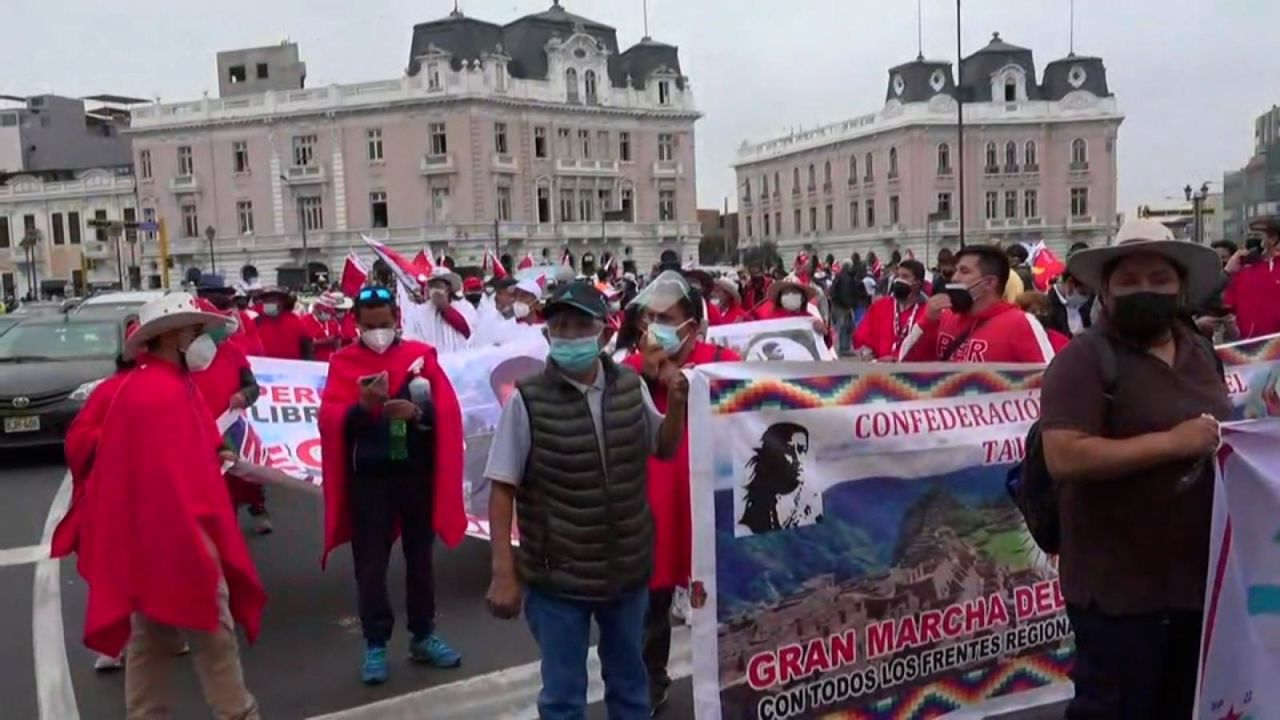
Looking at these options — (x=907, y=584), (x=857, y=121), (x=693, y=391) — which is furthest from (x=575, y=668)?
(x=857, y=121)

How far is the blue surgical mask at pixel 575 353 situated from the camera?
3736 millimetres

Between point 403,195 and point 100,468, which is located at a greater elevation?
point 403,195

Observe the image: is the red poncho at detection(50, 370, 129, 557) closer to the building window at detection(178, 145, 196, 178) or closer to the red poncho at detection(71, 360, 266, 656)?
the red poncho at detection(71, 360, 266, 656)

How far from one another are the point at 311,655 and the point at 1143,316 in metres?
4.37

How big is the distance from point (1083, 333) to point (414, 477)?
10.4 ft

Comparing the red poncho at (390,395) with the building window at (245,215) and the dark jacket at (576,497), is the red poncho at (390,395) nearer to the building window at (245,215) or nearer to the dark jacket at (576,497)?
the dark jacket at (576,497)

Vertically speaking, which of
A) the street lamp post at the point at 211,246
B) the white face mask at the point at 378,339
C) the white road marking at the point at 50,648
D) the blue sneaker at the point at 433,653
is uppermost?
the street lamp post at the point at 211,246

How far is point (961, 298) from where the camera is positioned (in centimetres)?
569

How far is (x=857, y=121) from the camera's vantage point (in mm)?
81875

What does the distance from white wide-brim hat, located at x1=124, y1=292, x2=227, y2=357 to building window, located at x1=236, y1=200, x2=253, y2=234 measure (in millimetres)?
70708

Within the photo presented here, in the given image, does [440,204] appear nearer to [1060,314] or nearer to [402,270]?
[402,270]

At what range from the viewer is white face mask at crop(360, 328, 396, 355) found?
5234 millimetres

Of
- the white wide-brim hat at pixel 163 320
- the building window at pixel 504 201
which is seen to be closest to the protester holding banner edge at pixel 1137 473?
the white wide-brim hat at pixel 163 320

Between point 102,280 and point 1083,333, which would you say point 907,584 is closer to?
point 1083,333
